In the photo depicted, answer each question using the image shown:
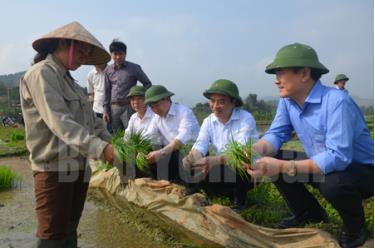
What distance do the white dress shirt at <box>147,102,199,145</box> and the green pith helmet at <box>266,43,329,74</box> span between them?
160 centimetres

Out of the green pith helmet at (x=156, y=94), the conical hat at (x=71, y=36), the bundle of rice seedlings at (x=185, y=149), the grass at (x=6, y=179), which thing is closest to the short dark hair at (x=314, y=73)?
the conical hat at (x=71, y=36)

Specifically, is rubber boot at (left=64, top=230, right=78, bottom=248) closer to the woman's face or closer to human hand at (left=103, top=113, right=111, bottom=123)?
the woman's face

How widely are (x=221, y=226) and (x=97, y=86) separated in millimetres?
3874

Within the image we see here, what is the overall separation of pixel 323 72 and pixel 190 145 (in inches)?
65.0

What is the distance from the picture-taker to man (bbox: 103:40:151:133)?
555 cm

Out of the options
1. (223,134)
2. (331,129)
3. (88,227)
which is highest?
(331,129)

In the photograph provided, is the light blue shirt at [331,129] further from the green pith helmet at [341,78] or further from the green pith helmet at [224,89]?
the green pith helmet at [341,78]

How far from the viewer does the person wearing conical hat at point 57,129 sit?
7.37ft

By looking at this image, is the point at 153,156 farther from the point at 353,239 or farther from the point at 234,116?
the point at 353,239

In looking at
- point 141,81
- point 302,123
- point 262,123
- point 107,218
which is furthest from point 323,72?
point 262,123

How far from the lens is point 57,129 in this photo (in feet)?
7.29

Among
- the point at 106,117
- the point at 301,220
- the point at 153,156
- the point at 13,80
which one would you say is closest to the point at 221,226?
the point at 301,220

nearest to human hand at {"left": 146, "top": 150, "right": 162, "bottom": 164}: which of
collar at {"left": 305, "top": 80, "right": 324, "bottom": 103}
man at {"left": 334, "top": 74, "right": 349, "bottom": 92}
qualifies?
collar at {"left": 305, "top": 80, "right": 324, "bottom": 103}

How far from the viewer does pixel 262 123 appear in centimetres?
1681
